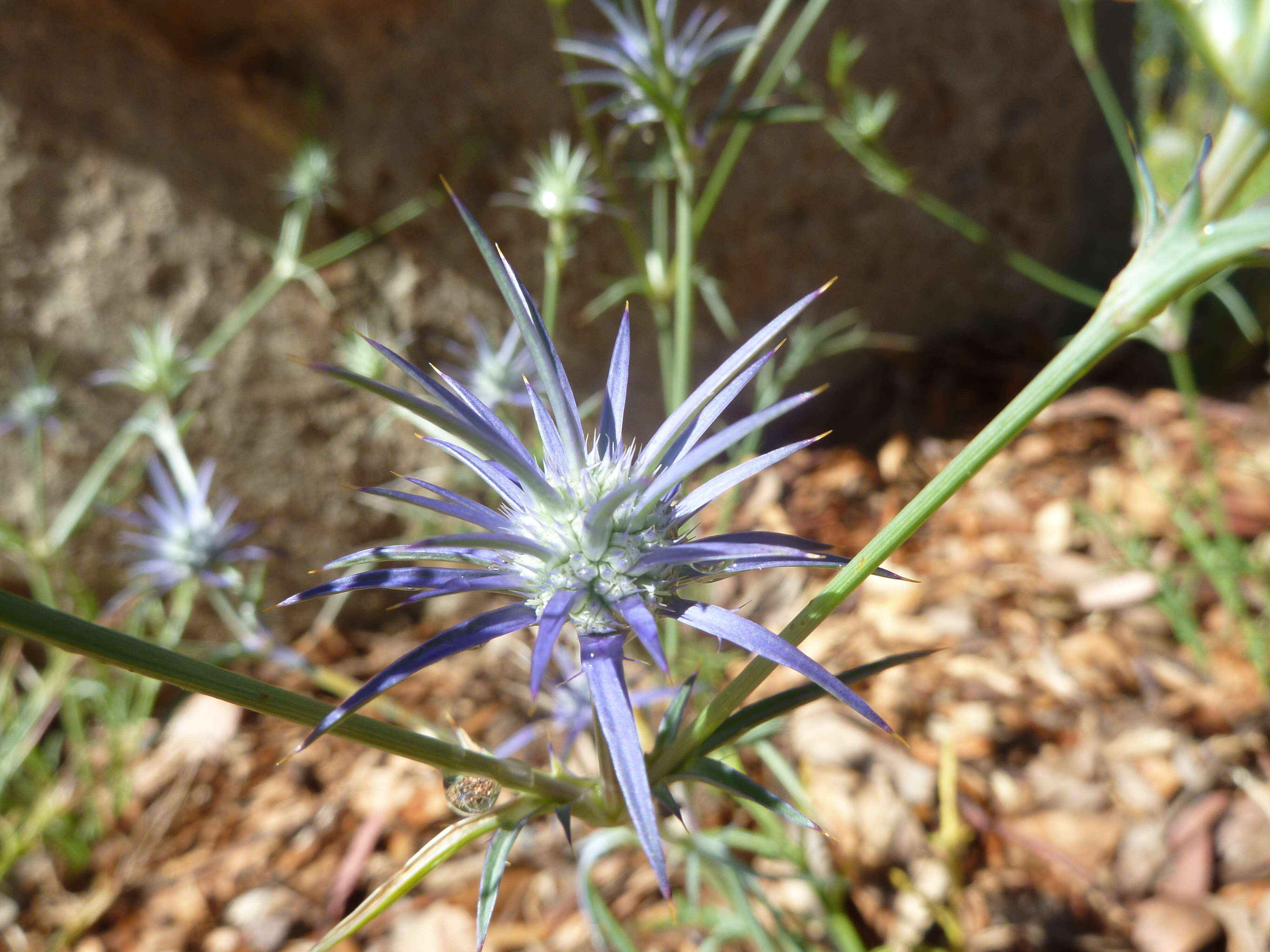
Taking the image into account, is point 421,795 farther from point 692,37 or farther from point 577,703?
point 692,37

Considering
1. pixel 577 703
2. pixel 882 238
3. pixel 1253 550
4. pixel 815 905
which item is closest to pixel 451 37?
pixel 882 238

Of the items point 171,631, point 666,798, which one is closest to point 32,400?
point 171,631

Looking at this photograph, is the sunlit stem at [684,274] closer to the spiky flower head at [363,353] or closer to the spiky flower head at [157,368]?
the spiky flower head at [363,353]

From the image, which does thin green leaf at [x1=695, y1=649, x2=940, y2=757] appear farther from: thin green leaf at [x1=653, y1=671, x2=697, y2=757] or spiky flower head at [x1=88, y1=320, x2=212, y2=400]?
spiky flower head at [x1=88, y1=320, x2=212, y2=400]

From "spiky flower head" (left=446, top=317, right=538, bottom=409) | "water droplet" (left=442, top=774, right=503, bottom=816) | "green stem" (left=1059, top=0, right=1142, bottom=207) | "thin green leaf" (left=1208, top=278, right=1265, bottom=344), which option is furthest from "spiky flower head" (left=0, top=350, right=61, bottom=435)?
"thin green leaf" (left=1208, top=278, right=1265, bottom=344)

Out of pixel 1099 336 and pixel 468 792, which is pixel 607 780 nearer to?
pixel 468 792

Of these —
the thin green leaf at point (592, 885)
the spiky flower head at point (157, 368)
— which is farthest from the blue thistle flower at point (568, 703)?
the spiky flower head at point (157, 368)
